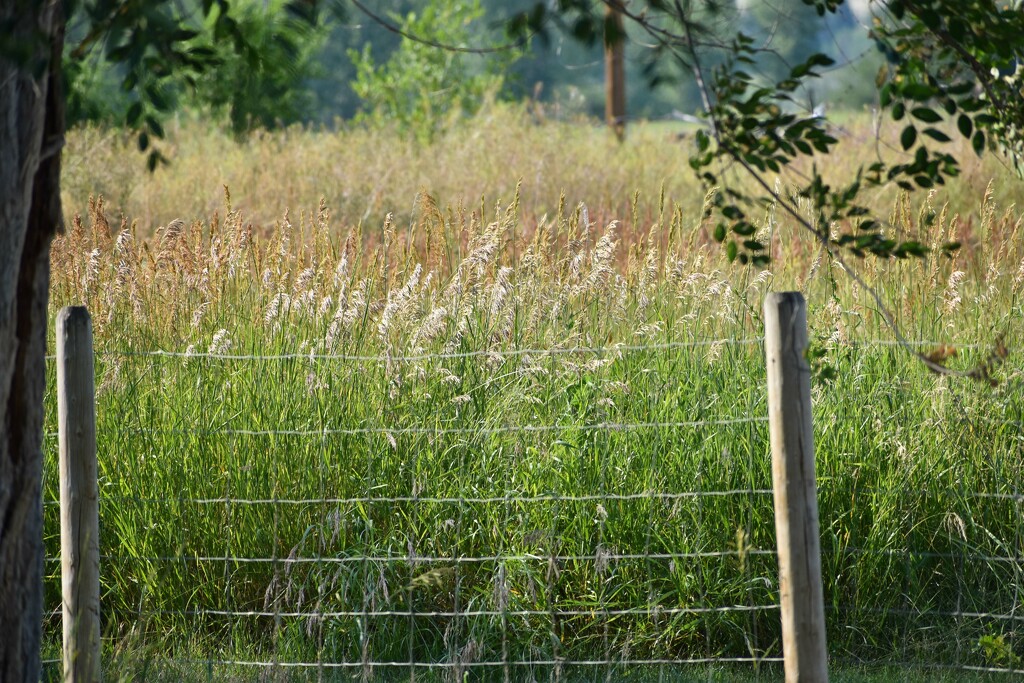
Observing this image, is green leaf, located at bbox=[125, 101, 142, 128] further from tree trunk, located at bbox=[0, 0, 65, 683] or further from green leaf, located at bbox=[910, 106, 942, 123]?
green leaf, located at bbox=[910, 106, 942, 123]

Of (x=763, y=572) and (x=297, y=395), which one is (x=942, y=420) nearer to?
(x=763, y=572)

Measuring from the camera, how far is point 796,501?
10.9 feet

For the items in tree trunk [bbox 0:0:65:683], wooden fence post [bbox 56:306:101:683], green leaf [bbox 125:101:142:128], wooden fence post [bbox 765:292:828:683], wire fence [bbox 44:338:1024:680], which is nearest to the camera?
green leaf [bbox 125:101:142:128]

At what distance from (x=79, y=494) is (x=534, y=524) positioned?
1.59 m

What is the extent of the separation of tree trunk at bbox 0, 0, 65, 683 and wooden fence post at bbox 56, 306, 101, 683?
0.57 meters

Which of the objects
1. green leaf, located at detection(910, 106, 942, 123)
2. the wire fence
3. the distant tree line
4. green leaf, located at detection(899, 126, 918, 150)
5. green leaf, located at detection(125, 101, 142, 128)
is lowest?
the wire fence

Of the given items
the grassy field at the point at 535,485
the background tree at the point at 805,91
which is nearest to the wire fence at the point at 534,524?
the grassy field at the point at 535,485

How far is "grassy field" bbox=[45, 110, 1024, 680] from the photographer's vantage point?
4211 mm

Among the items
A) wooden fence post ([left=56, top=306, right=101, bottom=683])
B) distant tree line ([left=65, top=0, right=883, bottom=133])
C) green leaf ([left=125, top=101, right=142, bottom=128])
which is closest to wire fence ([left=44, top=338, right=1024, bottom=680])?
wooden fence post ([left=56, top=306, right=101, bottom=683])

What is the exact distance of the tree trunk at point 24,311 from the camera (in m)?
2.60

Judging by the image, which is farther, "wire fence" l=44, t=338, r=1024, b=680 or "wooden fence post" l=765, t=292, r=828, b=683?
"wire fence" l=44, t=338, r=1024, b=680

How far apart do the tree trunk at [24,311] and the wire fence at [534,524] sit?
3.66 ft

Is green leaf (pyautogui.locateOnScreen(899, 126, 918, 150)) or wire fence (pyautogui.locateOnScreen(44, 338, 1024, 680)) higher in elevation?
green leaf (pyautogui.locateOnScreen(899, 126, 918, 150))

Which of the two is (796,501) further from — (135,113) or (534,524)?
(135,113)
